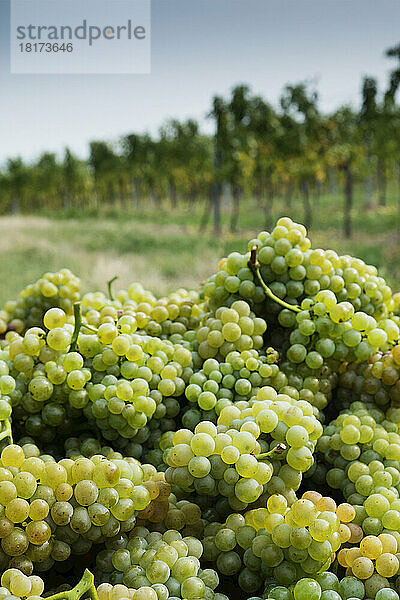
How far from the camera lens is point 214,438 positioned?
83 centimetres

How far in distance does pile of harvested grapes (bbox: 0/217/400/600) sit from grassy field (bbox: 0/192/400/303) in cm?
626

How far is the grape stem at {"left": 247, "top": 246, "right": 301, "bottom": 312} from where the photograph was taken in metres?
1.09

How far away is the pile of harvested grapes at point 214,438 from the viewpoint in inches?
29.3

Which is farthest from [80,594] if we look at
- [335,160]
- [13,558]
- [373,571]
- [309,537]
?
[335,160]

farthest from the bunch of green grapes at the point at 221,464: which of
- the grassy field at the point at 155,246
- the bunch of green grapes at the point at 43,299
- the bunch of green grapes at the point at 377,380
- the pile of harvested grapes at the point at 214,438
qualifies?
the grassy field at the point at 155,246

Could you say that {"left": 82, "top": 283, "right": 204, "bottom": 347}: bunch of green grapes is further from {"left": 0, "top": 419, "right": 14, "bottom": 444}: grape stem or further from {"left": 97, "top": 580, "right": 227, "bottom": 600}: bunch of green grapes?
{"left": 97, "top": 580, "right": 227, "bottom": 600}: bunch of green grapes

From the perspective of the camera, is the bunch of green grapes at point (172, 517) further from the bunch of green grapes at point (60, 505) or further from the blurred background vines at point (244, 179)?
the blurred background vines at point (244, 179)

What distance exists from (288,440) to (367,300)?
1.49 ft

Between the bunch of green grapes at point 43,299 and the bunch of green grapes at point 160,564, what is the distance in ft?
2.08

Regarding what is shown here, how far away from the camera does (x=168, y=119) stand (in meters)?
24.9

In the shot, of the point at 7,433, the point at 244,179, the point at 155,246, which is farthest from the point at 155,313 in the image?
the point at 244,179

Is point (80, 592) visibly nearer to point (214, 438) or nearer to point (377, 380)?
point (214, 438)

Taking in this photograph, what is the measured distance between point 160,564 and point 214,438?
0.19 meters

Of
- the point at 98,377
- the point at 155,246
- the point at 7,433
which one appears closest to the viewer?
the point at 7,433
